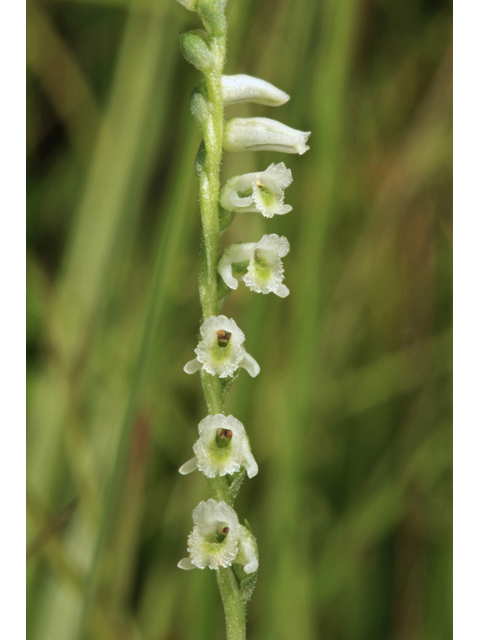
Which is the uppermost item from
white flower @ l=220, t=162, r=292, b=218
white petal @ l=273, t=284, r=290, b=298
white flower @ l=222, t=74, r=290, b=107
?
white flower @ l=222, t=74, r=290, b=107

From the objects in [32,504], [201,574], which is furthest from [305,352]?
[32,504]

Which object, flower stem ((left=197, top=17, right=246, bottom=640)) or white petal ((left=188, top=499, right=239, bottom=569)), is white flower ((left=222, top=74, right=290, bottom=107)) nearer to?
flower stem ((left=197, top=17, right=246, bottom=640))

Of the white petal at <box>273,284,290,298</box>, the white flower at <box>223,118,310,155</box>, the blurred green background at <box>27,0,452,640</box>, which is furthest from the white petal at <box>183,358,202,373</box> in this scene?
the blurred green background at <box>27,0,452,640</box>

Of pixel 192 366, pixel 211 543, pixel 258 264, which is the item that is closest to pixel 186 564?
pixel 211 543

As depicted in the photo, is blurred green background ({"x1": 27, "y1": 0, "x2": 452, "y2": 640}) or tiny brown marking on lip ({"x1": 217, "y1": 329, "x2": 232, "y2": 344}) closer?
tiny brown marking on lip ({"x1": 217, "y1": 329, "x2": 232, "y2": 344})

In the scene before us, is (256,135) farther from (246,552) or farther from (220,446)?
(246,552)

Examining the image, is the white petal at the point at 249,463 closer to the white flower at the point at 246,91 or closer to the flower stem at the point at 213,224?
the flower stem at the point at 213,224

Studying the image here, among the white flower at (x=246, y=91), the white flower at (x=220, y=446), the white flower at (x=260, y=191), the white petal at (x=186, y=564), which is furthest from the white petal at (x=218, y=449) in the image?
the white flower at (x=246, y=91)
